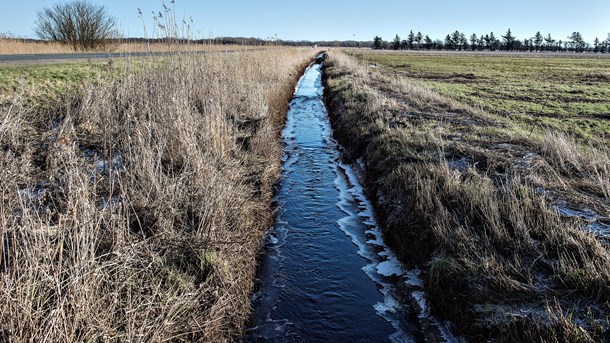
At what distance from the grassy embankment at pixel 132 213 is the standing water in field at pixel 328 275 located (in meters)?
0.38

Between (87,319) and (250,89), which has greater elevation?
(250,89)

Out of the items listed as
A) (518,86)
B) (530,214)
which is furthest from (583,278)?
(518,86)

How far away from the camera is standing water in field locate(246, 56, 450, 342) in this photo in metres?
4.37

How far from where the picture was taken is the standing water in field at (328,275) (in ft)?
14.3

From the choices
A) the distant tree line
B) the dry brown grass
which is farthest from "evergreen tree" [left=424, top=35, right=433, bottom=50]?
the dry brown grass

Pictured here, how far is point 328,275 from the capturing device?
546cm

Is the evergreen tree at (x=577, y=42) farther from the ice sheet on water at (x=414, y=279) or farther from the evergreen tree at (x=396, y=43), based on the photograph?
the ice sheet on water at (x=414, y=279)

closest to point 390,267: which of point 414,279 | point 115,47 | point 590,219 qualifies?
point 414,279

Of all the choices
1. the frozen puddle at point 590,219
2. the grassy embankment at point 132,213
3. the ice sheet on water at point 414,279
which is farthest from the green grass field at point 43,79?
the frozen puddle at point 590,219

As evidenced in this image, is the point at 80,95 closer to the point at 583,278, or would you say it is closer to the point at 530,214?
the point at 530,214

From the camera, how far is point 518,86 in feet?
75.3

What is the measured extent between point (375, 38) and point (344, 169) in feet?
437

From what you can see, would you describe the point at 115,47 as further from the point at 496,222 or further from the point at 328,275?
the point at 496,222

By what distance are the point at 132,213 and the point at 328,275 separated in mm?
2691
